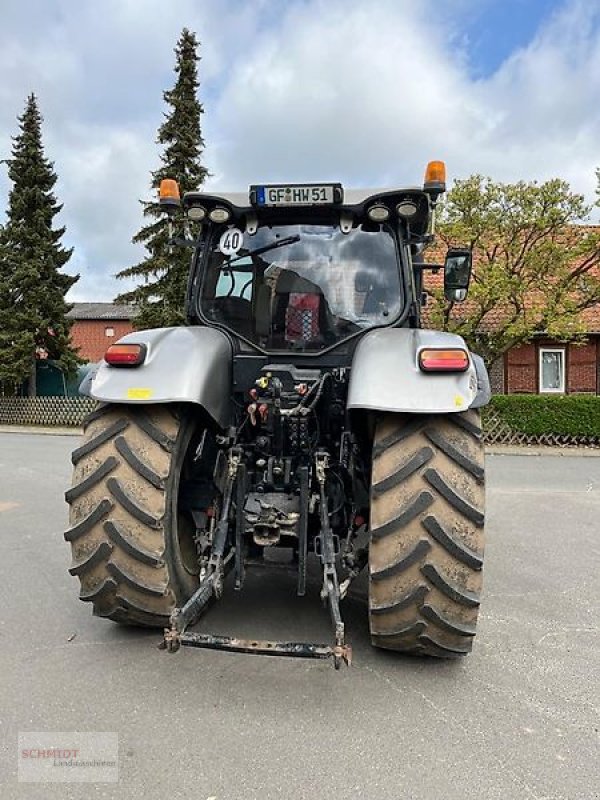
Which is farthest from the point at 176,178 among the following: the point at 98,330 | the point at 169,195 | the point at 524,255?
the point at 98,330

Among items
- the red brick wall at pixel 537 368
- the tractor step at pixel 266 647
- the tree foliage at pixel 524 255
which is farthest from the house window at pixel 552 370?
the tractor step at pixel 266 647

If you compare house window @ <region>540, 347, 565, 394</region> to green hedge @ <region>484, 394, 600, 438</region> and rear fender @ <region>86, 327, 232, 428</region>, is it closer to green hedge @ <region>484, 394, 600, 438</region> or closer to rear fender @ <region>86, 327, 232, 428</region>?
green hedge @ <region>484, 394, 600, 438</region>

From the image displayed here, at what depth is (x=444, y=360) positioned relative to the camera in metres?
3.03

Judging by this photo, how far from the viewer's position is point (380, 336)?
136 inches

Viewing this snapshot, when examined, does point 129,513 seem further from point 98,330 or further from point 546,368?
point 98,330

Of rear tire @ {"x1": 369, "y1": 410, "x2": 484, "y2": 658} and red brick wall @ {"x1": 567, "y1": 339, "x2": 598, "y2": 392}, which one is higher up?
red brick wall @ {"x1": 567, "y1": 339, "x2": 598, "y2": 392}

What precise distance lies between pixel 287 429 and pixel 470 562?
3.96ft

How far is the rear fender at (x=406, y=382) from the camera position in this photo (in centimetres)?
296

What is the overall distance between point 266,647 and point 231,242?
252cm

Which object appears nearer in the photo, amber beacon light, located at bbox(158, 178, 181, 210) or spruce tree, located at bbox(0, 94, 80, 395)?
amber beacon light, located at bbox(158, 178, 181, 210)

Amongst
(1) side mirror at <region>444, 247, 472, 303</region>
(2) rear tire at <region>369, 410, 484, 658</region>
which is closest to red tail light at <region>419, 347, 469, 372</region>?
(2) rear tire at <region>369, 410, 484, 658</region>

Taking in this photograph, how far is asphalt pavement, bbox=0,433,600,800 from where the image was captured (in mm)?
2381

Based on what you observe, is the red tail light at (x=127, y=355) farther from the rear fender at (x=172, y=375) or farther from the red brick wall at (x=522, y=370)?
the red brick wall at (x=522, y=370)

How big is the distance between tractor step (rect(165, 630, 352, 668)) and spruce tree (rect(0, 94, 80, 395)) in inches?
828
